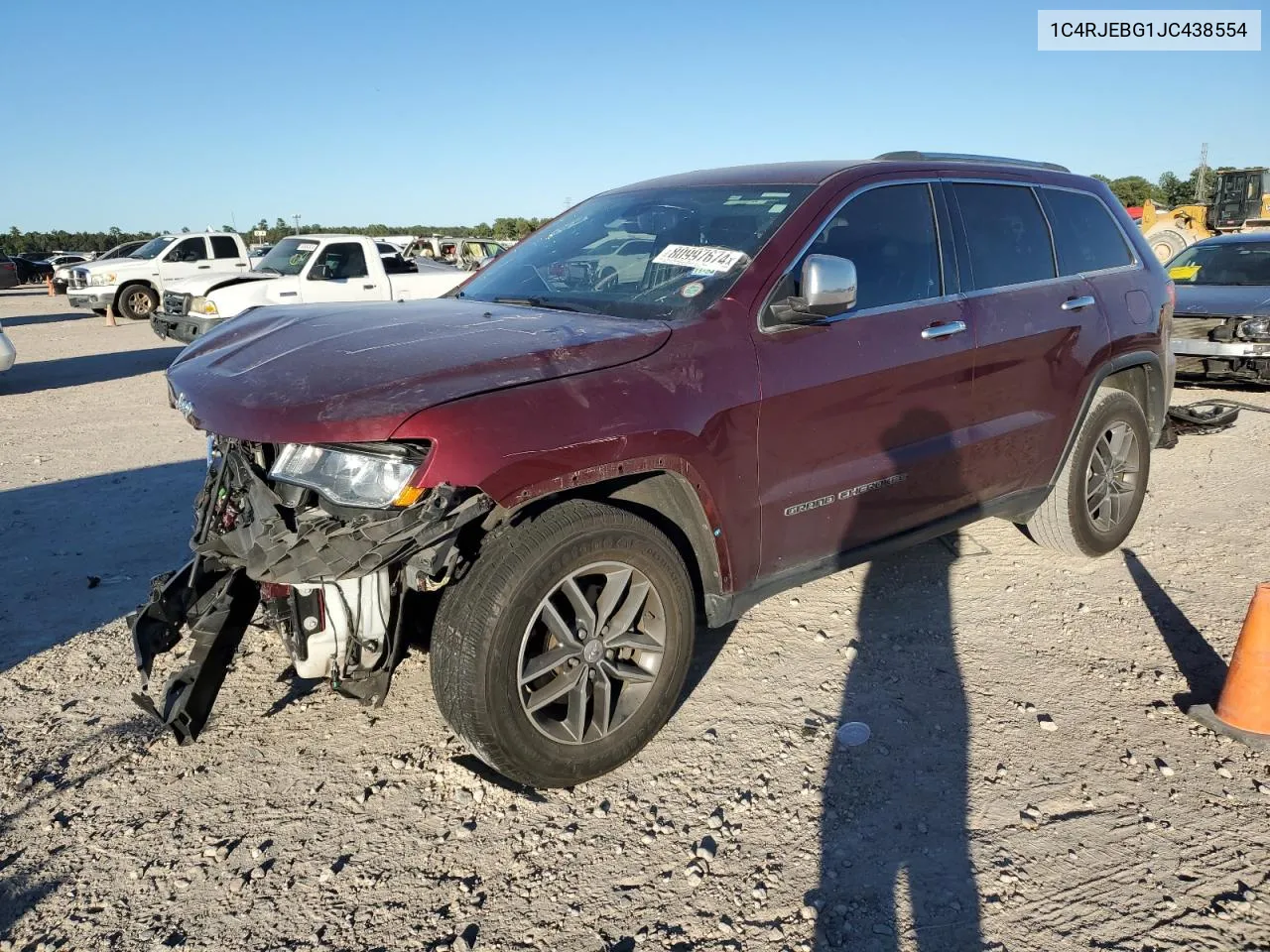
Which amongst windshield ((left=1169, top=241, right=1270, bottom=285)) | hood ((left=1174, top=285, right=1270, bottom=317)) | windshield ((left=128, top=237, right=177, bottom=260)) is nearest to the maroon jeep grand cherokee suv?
hood ((left=1174, top=285, right=1270, bottom=317))

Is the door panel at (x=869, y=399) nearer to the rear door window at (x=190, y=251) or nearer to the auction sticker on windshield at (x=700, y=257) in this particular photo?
the auction sticker on windshield at (x=700, y=257)

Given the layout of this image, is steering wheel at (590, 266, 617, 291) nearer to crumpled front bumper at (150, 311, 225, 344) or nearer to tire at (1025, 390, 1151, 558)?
→ tire at (1025, 390, 1151, 558)

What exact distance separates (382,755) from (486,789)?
1.51ft

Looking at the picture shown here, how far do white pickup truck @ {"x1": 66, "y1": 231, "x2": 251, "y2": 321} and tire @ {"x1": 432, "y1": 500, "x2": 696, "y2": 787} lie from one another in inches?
785

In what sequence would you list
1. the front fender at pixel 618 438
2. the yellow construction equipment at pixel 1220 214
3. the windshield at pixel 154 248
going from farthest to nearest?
the windshield at pixel 154 248
the yellow construction equipment at pixel 1220 214
the front fender at pixel 618 438

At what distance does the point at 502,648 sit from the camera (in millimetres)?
2742

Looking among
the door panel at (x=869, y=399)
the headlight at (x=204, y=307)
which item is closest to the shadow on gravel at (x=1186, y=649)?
the door panel at (x=869, y=399)

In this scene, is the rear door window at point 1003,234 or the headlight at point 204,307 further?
the headlight at point 204,307

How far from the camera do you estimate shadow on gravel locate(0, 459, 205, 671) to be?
4.29 metres

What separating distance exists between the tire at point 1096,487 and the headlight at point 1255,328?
17.4 feet

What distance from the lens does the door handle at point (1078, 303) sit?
14.7 feet

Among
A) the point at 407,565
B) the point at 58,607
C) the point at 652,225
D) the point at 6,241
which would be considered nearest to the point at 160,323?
the point at 58,607

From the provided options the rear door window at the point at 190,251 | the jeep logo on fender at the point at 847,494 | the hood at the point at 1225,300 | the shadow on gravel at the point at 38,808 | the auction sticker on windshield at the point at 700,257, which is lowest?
the shadow on gravel at the point at 38,808

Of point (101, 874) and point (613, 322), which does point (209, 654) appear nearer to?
point (101, 874)
